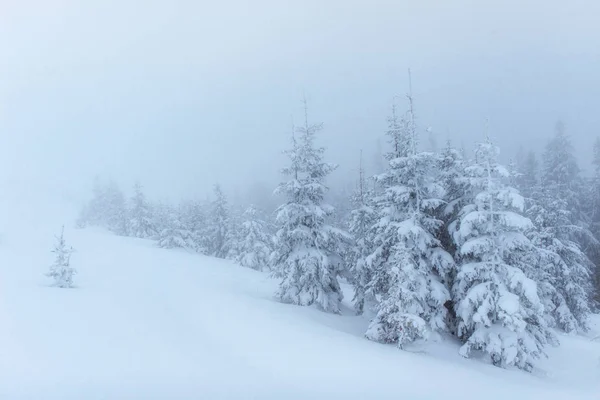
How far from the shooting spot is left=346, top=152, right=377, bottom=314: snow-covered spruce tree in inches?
819

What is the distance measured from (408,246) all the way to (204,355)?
9762 millimetres

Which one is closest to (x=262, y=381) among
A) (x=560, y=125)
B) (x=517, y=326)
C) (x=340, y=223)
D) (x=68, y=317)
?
(x=68, y=317)

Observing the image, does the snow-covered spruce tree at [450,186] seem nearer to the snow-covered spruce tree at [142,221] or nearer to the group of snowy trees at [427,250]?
the group of snowy trees at [427,250]

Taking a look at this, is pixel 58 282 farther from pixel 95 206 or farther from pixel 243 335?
pixel 95 206

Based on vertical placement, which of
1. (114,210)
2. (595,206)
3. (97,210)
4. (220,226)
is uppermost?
(97,210)

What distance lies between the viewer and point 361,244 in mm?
22531

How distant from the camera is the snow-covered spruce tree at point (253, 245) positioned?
37.6m

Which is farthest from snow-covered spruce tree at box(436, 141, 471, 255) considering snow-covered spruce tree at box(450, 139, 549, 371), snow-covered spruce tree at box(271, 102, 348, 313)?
snow-covered spruce tree at box(271, 102, 348, 313)

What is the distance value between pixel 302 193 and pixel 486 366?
11.2 metres

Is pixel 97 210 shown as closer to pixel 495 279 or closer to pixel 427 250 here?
pixel 427 250

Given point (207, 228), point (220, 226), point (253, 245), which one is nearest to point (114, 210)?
point (207, 228)

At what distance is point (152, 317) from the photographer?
517 inches

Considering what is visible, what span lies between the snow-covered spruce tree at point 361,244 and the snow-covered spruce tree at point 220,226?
2215 cm

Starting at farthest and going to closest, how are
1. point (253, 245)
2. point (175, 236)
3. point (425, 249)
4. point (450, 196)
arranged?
point (175, 236), point (253, 245), point (450, 196), point (425, 249)
